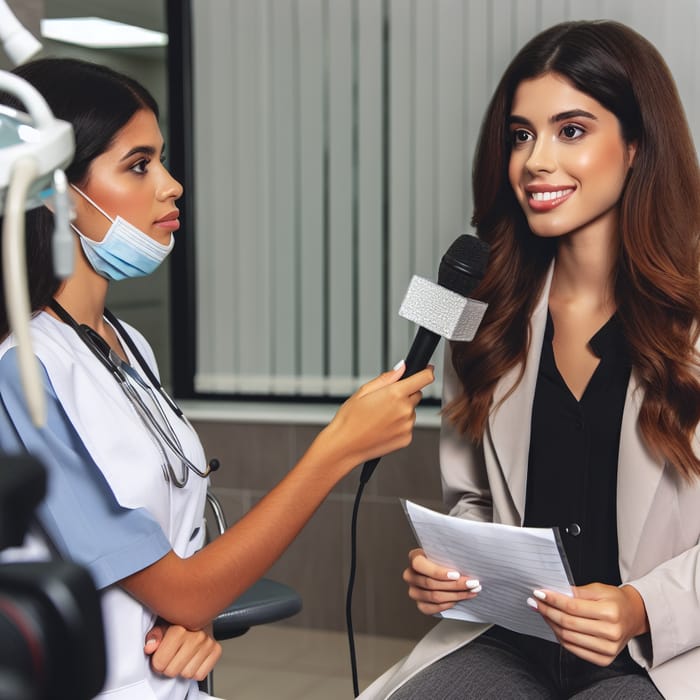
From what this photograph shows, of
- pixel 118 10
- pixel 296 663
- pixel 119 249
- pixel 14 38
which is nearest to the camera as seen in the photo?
pixel 14 38

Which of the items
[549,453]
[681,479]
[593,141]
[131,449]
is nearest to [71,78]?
[131,449]

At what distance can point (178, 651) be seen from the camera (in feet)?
4.40

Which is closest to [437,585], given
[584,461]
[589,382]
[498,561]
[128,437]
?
[498,561]

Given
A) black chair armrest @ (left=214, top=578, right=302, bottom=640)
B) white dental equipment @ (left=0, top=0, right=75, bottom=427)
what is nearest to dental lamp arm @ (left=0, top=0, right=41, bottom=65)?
white dental equipment @ (left=0, top=0, right=75, bottom=427)

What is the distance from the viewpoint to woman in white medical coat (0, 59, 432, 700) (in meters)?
1.24

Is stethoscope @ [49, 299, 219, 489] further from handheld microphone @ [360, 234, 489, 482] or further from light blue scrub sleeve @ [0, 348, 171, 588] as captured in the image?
handheld microphone @ [360, 234, 489, 482]

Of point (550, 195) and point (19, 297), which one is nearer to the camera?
point (19, 297)

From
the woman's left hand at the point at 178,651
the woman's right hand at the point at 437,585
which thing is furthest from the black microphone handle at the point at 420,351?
the woman's left hand at the point at 178,651

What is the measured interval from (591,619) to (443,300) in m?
0.47

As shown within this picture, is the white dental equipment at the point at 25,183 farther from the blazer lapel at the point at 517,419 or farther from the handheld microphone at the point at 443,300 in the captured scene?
the blazer lapel at the point at 517,419

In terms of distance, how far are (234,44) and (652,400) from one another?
2.73 m

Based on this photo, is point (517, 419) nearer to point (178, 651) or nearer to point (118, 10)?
point (178, 651)

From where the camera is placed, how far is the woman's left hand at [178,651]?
52.3 inches

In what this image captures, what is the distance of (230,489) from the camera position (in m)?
3.77
